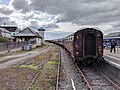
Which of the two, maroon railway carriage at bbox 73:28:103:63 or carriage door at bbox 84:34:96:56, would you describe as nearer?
maroon railway carriage at bbox 73:28:103:63

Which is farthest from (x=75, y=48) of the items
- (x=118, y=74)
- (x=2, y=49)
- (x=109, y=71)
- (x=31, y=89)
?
(x=2, y=49)

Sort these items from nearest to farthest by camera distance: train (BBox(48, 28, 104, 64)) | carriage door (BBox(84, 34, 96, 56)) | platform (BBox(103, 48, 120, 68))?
platform (BBox(103, 48, 120, 68))
train (BBox(48, 28, 104, 64))
carriage door (BBox(84, 34, 96, 56))

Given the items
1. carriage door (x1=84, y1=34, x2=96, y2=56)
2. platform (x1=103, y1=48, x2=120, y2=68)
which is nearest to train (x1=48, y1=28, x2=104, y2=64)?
carriage door (x1=84, y1=34, x2=96, y2=56)

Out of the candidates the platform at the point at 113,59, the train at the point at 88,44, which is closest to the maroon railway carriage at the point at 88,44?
the train at the point at 88,44

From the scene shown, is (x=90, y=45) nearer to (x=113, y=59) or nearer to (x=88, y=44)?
(x=88, y=44)

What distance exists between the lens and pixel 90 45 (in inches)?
685

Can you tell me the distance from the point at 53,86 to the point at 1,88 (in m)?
2.40

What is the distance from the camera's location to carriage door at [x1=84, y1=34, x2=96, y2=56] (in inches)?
683

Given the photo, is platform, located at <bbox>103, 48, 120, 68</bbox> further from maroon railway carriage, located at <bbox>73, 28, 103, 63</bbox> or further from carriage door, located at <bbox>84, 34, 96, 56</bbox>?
carriage door, located at <bbox>84, 34, 96, 56</bbox>

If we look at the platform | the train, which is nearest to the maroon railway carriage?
the train

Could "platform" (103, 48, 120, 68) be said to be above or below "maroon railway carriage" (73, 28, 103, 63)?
below

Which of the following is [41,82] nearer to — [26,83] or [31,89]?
[26,83]

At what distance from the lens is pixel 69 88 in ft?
35.2

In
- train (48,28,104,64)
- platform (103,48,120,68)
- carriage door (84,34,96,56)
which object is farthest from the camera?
carriage door (84,34,96,56)
